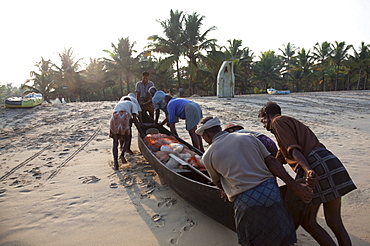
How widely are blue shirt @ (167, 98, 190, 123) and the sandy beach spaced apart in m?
1.14

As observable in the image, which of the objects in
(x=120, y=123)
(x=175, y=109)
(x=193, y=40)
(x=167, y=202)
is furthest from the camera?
Result: (x=193, y=40)

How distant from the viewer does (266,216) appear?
187cm

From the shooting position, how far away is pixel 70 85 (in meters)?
26.7

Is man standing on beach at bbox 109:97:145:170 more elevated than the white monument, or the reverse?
the white monument

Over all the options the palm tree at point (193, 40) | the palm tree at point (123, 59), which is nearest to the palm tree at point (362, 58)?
the palm tree at point (193, 40)

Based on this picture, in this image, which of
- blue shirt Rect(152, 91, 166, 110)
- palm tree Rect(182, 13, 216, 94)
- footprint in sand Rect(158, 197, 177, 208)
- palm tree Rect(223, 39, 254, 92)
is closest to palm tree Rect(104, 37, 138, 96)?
palm tree Rect(182, 13, 216, 94)

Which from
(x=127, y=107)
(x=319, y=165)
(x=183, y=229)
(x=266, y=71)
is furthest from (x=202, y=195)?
(x=266, y=71)

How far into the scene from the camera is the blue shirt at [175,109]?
5406mm

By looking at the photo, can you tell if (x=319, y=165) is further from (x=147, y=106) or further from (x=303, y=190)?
(x=147, y=106)

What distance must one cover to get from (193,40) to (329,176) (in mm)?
21503

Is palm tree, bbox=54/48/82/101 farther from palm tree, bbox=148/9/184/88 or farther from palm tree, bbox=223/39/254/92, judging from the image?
palm tree, bbox=223/39/254/92

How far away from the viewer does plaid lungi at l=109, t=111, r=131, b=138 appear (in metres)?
5.18

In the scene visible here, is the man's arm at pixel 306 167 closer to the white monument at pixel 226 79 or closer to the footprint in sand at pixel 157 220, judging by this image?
the footprint in sand at pixel 157 220

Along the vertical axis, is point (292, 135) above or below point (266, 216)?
above
